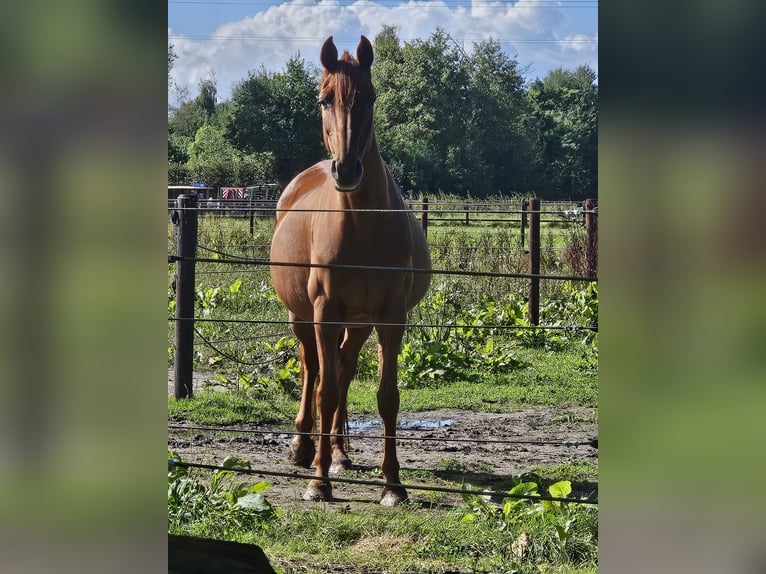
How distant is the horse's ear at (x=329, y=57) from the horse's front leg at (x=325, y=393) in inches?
46.7

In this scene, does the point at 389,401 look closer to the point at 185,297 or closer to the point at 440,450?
the point at 440,450

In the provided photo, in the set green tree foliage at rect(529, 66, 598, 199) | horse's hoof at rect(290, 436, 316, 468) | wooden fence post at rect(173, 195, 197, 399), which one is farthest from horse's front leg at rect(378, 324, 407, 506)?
wooden fence post at rect(173, 195, 197, 399)

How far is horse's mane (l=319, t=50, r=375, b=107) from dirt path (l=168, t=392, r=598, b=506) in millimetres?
1828

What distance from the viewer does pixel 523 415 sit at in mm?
5707

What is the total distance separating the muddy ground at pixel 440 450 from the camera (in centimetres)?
435

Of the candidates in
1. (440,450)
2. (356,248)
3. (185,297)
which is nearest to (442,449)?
(440,450)

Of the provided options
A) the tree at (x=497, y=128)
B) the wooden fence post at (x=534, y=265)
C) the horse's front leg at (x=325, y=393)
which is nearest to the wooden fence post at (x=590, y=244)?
the wooden fence post at (x=534, y=265)

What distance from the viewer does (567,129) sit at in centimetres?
247

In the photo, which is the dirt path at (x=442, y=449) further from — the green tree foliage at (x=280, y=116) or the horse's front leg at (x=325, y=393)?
the green tree foliage at (x=280, y=116)

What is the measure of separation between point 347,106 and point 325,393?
57.4 inches
